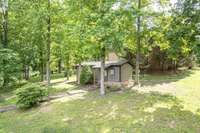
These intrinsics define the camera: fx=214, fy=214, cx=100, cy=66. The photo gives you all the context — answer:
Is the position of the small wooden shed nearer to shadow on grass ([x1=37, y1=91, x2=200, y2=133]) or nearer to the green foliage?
shadow on grass ([x1=37, y1=91, x2=200, y2=133])

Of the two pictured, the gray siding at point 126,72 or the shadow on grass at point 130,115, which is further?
the gray siding at point 126,72

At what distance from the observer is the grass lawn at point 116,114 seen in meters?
10.9

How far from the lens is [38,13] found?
63.1ft

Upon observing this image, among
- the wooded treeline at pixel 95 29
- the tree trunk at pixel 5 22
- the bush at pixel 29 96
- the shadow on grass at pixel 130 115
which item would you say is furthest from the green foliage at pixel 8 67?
the shadow on grass at pixel 130 115

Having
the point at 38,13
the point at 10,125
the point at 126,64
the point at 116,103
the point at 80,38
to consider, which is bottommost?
the point at 10,125

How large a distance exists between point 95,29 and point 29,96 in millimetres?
6776

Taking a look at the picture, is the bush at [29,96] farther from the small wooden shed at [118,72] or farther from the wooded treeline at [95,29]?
the small wooden shed at [118,72]

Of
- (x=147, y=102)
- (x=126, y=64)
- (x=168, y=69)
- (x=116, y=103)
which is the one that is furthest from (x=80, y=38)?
(x=168, y=69)

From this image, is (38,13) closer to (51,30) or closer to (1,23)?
(51,30)

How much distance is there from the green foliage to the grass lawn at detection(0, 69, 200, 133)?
5.98m

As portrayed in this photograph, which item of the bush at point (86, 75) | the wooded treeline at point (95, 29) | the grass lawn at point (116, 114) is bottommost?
the grass lawn at point (116, 114)

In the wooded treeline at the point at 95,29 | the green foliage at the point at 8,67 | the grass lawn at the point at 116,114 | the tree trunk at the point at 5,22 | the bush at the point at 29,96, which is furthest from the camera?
the tree trunk at the point at 5,22

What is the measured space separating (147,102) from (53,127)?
20.4 ft

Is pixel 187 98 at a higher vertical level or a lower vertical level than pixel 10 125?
higher
